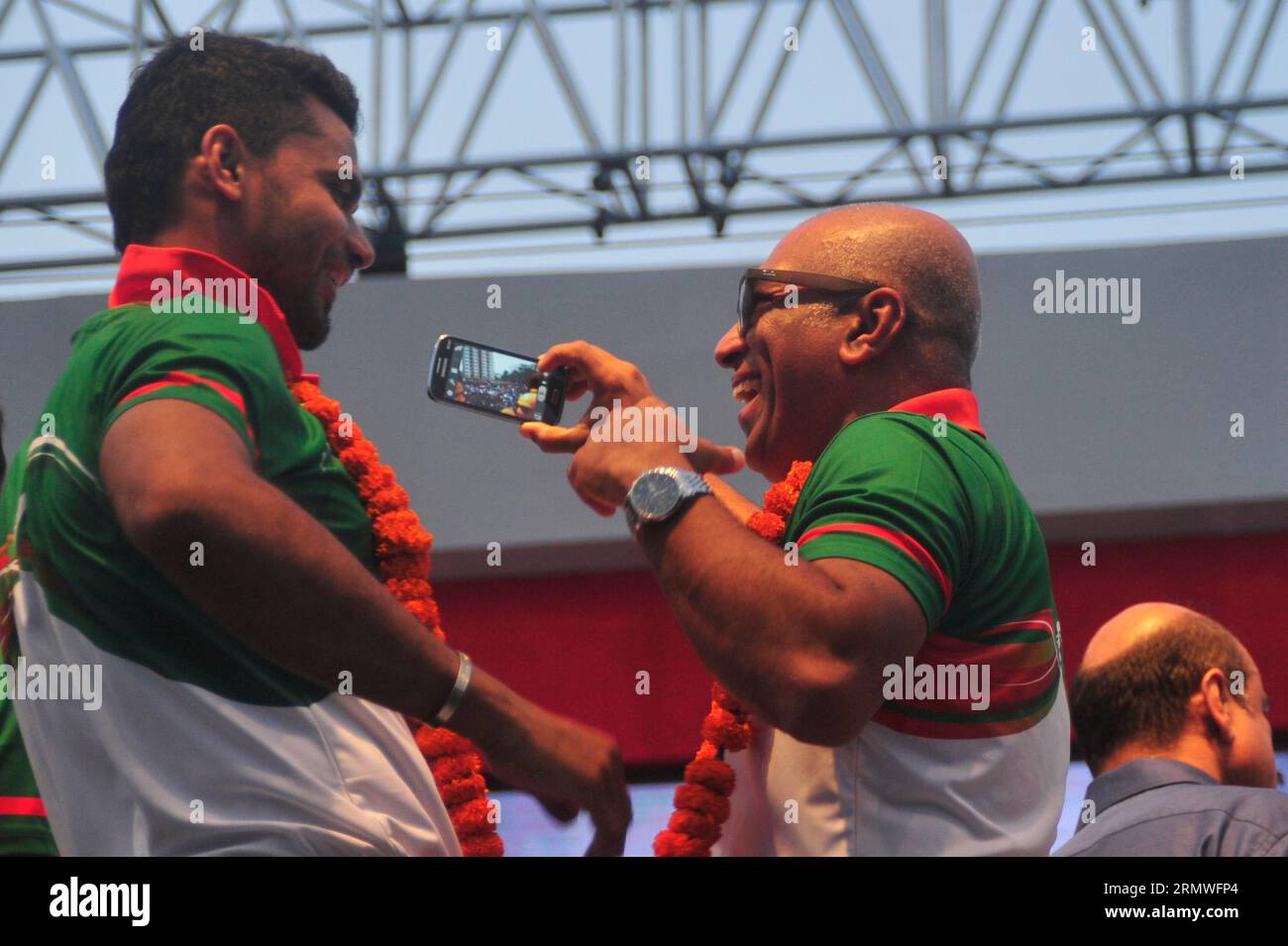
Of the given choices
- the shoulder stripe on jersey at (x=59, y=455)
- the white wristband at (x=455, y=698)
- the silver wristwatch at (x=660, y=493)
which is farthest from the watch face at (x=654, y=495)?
the shoulder stripe on jersey at (x=59, y=455)

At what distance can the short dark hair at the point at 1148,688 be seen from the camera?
Result: 2.43 meters

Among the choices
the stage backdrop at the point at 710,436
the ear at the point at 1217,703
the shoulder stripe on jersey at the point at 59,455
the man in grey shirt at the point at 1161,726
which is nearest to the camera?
the shoulder stripe on jersey at the point at 59,455

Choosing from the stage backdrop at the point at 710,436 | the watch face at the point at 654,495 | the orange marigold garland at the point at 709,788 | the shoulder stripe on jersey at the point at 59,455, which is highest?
the stage backdrop at the point at 710,436

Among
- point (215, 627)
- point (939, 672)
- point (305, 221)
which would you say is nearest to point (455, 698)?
point (215, 627)

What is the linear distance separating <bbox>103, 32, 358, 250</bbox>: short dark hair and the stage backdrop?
11.7ft

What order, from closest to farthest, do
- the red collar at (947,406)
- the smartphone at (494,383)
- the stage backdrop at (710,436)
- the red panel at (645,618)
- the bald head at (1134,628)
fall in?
the red collar at (947,406), the smartphone at (494,383), the bald head at (1134,628), the stage backdrop at (710,436), the red panel at (645,618)

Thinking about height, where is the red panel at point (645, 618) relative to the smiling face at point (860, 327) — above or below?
above

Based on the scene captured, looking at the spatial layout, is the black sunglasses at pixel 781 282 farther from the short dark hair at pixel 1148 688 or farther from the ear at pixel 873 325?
the short dark hair at pixel 1148 688

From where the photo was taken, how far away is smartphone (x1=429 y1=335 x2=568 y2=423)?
1.69 metres

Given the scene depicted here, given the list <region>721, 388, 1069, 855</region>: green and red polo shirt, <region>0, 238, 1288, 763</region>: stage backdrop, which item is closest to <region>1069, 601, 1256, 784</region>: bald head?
<region>721, 388, 1069, 855</region>: green and red polo shirt

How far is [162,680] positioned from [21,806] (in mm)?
613

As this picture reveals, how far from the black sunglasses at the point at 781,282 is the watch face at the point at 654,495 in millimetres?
406

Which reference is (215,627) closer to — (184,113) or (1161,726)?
(184,113)

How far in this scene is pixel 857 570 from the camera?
1.25m
